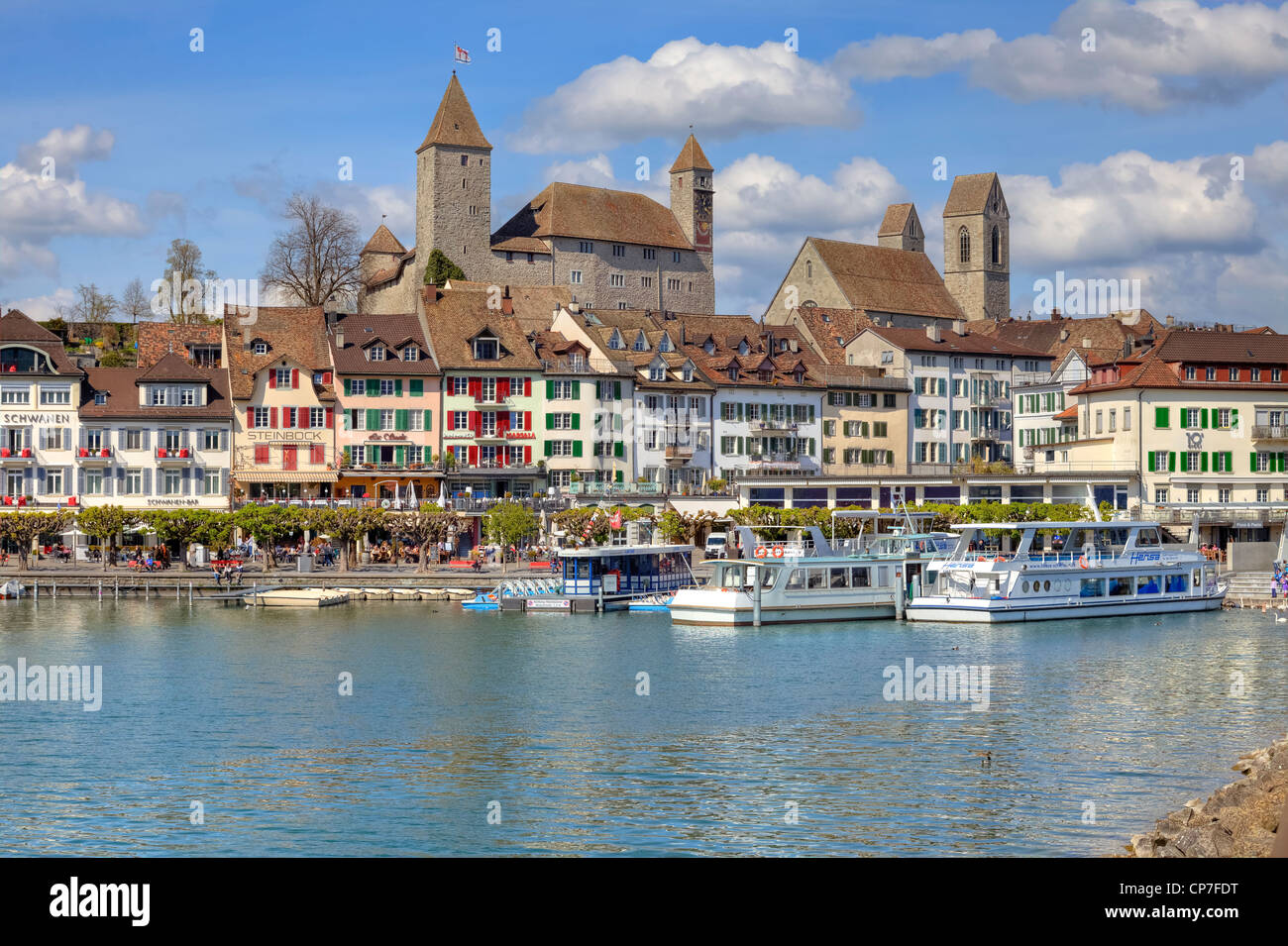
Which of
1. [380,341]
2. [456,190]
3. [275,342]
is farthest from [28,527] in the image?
[456,190]

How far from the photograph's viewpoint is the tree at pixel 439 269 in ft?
415

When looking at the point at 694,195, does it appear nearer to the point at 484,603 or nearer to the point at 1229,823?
the point at 484,603

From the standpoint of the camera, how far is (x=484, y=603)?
237 ft

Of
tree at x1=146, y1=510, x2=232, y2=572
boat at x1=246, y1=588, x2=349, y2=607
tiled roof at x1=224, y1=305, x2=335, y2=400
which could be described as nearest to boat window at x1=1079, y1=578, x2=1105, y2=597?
boat at x1=246, y1=588, x2=349, y2=607

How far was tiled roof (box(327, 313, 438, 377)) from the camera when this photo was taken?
309ft

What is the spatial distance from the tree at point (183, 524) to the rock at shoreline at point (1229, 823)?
205 ft

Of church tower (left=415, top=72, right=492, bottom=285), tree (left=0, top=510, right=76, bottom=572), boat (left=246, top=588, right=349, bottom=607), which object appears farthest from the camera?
church tower (left=415, top=72, right=492, bottom=285)

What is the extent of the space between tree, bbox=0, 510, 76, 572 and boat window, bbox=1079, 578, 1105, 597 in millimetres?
52180

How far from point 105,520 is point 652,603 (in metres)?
30.9

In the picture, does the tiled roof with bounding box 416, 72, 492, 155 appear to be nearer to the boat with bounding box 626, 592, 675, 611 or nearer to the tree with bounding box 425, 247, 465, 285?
the tree with bounding box 425, 247, 465, 285

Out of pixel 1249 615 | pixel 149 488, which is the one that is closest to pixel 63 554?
pixel 149 488

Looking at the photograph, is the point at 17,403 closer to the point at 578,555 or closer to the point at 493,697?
the point at 578,555

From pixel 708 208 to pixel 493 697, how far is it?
11173cm

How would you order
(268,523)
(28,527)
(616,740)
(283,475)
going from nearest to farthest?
(616,740) → (268,523) → (28,527) → (283,475)
